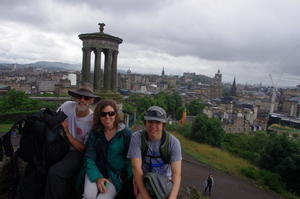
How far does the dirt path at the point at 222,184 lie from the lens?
29.1ft

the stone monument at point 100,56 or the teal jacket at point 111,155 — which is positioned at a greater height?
the stone monument at point 100,56

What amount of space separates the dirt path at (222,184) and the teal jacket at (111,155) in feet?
22.5

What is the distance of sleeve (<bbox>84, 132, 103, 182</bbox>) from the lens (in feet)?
7.43

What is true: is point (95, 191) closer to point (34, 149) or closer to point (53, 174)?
point (53, 174)

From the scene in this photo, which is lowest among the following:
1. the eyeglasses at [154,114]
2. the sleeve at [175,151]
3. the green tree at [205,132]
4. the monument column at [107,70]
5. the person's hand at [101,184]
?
the green tree at [205,132]

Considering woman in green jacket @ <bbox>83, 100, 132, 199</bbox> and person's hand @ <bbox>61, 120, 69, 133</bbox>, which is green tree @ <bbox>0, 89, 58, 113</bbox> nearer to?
person's hand @ <bbox>61, 120, 69, 133</bbox>

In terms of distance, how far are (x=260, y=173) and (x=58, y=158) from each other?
11526 millimetres

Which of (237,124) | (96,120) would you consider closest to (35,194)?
(96,120)

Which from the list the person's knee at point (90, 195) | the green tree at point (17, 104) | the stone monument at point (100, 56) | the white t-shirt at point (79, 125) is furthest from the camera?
the green tree at point (17, 104)

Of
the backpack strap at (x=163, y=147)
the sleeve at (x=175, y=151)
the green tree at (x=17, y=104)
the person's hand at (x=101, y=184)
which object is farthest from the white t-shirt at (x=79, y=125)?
the green tree at (x=17, y=104)

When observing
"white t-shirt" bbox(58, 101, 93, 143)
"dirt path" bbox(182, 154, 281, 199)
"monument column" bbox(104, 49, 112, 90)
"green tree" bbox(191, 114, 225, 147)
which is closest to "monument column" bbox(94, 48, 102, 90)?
"monument column" bbox(104, 49, 112, 90)

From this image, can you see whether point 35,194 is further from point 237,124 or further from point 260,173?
point 237,124

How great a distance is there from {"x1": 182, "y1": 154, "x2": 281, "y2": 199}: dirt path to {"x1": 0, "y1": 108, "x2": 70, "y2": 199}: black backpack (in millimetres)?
7120

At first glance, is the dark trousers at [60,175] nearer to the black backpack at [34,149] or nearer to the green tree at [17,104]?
the black backpack at [34,149]
